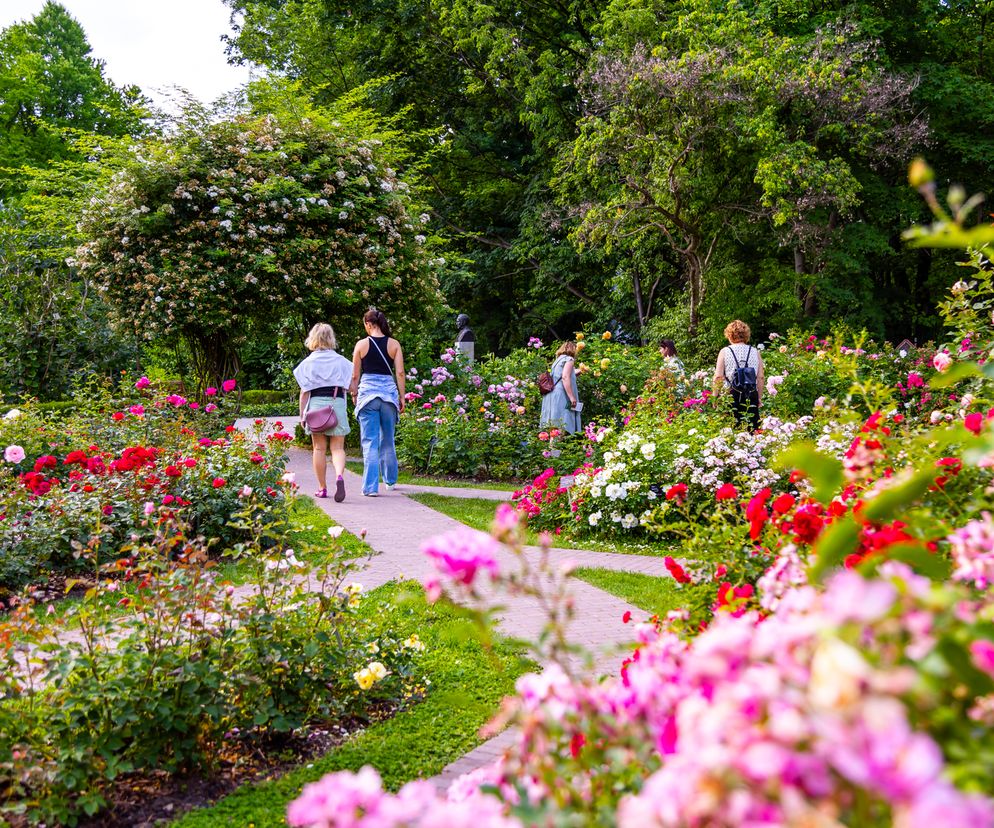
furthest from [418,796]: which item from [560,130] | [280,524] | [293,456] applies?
[560,130]

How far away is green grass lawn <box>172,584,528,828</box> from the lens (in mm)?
2637

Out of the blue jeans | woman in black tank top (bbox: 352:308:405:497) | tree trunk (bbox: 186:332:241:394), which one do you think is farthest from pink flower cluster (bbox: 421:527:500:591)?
tree trunk (bbox: 186:332:241:394)

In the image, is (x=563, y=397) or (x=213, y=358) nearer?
(x=563, y=397)

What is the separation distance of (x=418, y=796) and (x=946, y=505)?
2.38 metres

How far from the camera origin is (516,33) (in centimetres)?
2234

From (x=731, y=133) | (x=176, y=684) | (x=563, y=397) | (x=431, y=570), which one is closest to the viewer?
(x=176, y=684)

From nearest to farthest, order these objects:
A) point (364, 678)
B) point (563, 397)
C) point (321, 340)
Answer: point (364, 678) < point (321, 340) < point (563, 397)

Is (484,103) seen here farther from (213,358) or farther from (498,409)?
(498,409)

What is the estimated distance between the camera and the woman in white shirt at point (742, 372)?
26.1 ft

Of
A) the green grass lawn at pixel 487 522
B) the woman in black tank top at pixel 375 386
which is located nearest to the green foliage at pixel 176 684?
the green grass lawn at pixel 487 522

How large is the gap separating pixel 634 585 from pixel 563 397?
5.31m

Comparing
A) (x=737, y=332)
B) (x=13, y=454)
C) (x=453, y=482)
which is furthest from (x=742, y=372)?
(x=13, y=454)

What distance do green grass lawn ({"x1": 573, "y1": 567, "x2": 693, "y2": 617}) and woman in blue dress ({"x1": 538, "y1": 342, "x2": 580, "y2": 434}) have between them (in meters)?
4.60

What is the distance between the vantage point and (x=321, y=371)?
8.05m
